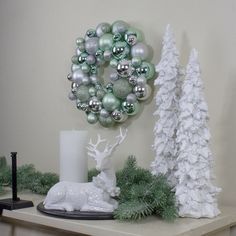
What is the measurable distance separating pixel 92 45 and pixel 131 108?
263 millimetres

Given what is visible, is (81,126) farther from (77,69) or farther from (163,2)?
(163,2)

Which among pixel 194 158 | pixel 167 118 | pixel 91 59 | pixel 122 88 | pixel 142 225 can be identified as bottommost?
pixel 142 225

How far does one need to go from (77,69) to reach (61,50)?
0.19 meters

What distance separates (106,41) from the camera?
4.47 ft

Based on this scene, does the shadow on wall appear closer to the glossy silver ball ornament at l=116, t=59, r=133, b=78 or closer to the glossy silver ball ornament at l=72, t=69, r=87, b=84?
the glossy silver ball ornament at l=116, t=59, r=133, b=78

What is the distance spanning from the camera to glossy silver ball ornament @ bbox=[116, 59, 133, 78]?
51.1 inches

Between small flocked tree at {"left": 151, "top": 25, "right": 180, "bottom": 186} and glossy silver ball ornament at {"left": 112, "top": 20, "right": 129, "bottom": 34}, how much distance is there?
248 millimetres

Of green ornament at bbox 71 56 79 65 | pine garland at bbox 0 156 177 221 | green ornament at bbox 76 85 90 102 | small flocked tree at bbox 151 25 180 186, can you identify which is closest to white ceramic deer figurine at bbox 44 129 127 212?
pine garland at bbox 0 156 177 221

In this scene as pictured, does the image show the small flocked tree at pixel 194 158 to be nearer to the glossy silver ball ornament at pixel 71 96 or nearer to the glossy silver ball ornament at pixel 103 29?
the glossy silver ball ornament at pixel 103 29

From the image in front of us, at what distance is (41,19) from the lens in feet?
5.53

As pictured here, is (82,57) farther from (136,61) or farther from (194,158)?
(194,158)

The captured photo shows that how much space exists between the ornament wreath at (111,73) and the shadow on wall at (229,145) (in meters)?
0.25

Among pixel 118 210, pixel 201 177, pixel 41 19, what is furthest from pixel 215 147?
pixel 41 19

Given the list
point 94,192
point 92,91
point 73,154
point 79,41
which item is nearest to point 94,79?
point 92,91
